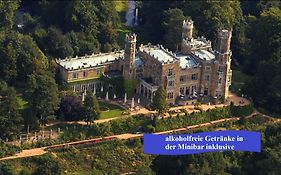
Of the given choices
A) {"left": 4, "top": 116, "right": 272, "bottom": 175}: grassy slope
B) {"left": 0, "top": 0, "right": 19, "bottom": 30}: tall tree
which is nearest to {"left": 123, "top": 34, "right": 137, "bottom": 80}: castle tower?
{"left": 4, "top": 116, "right": 272, "bottom": 175}: grassy slope

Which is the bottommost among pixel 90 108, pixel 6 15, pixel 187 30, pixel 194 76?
pixel 90 108

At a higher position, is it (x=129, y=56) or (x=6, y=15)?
(x=6, y=15)

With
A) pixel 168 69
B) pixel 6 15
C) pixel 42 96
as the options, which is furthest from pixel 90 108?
pixel 6 15

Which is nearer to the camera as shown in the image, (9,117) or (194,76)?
(9,117)

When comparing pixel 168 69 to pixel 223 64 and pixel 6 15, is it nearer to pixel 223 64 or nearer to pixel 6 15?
pixel 223 64

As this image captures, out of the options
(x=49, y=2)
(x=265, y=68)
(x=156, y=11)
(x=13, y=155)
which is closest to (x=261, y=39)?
(x=265, y=68)

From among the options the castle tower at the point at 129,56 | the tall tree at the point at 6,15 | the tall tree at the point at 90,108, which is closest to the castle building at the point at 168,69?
the castle tower at the point at 129,56

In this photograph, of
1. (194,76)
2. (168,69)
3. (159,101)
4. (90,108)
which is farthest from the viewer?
(194,76)

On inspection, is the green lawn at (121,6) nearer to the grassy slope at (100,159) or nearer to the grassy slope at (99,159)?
the grassy slope at (100,159)

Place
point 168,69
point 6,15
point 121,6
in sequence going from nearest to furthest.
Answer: point 168,69, point 6,15, point 121,6
